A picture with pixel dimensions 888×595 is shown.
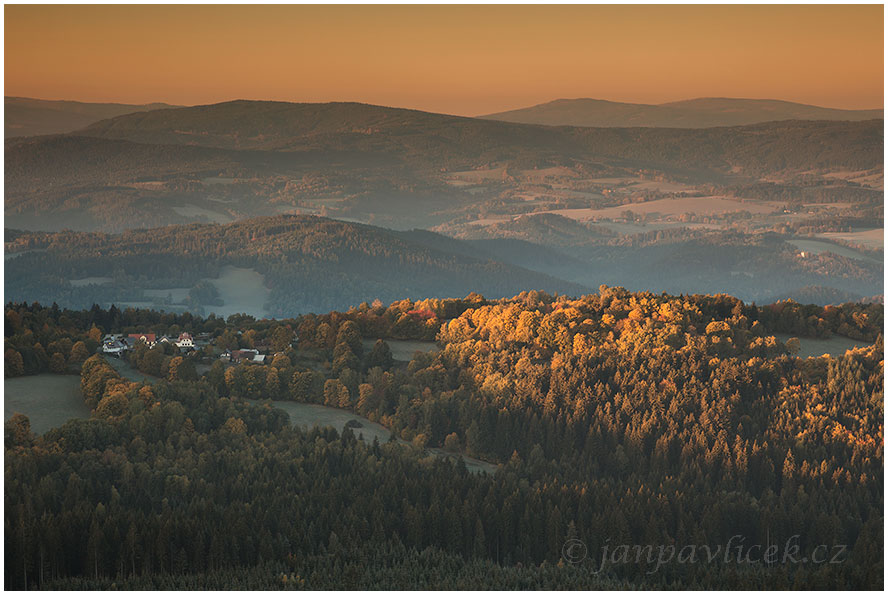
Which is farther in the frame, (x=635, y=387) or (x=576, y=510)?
(x=635, y=387)

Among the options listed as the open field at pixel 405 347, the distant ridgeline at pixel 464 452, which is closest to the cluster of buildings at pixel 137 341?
the distant ridgeline at pixel 464 452

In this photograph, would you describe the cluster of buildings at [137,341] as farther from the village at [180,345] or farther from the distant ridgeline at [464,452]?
the distant ridgeline at [464,452]

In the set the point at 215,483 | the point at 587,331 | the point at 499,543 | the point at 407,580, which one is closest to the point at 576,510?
the point at 499,543

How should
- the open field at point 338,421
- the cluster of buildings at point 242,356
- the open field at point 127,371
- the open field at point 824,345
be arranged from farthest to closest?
1. the open field at point 824,345
2. the cluster of buildings at point 242,356
3. the open field at point 127,371
4. the open field at point 338,421

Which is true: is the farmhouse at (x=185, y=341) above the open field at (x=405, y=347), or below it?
above

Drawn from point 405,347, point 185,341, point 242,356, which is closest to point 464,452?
point 405,347

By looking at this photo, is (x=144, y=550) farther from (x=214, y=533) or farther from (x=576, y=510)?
(x=576, y=510)
